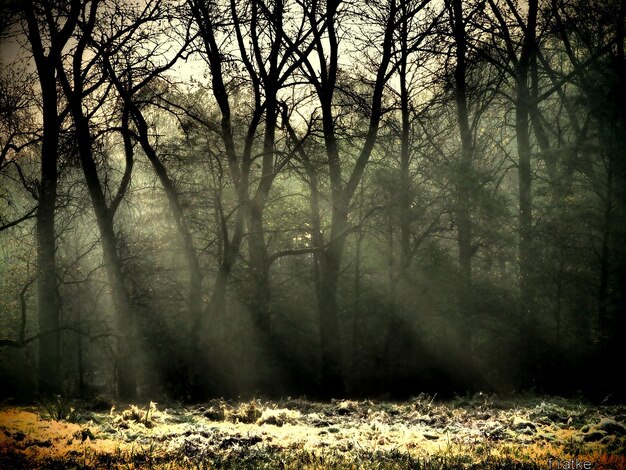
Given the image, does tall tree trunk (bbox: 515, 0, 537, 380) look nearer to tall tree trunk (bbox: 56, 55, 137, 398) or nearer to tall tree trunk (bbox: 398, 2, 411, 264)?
tall tree trunk (bbox: 398, 2, 411, 264)

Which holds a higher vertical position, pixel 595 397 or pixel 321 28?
pixel 321 28

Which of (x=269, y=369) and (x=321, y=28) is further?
(x=269, y=369)

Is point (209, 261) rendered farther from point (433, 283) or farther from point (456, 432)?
point (456, 432)

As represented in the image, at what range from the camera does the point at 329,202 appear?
2166cm

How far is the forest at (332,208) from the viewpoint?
17250 mm

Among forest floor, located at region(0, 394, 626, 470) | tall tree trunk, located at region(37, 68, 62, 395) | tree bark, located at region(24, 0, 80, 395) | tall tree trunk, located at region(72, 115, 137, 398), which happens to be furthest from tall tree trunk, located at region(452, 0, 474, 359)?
tall tree trunk, located at region(37, 68, 62, 395)

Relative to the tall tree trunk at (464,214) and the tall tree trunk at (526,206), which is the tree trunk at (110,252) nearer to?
the tall tree trunk at (464,214)

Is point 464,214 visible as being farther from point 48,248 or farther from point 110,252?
point 48,248

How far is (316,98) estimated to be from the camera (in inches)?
795

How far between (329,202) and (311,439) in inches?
491

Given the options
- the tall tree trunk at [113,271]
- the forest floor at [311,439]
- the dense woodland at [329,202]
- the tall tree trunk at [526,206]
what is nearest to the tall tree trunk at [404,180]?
the dense woodland at [329,202]

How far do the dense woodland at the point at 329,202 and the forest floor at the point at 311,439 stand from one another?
5393 mm

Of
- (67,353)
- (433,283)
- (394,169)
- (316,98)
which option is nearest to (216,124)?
(316,98)

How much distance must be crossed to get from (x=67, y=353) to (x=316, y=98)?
53.1 ft
